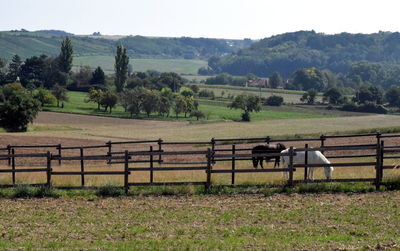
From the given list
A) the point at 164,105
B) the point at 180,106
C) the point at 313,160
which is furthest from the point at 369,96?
the point at 313,160

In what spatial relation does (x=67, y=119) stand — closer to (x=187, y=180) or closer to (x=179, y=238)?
(x=187, y=180)

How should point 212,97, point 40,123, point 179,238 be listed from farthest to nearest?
point 212,97 → point 40,123 → point 179,238

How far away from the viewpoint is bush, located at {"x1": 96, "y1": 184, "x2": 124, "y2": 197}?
2041cm

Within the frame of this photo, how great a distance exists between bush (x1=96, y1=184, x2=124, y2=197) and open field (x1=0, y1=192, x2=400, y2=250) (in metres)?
0.94

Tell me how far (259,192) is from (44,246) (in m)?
8.34

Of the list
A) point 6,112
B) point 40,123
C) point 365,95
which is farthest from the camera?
point 365,95

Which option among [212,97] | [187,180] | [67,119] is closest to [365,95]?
[212,97]

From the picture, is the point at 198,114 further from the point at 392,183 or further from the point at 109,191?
the point at 392,183

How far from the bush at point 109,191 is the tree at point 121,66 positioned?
124 metres

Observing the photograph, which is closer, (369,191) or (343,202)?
(343,202)

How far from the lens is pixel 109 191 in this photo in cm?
2045

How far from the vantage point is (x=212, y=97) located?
163m

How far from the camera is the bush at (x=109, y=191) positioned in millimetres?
20413

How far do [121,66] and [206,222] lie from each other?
Answer: 132 meters
